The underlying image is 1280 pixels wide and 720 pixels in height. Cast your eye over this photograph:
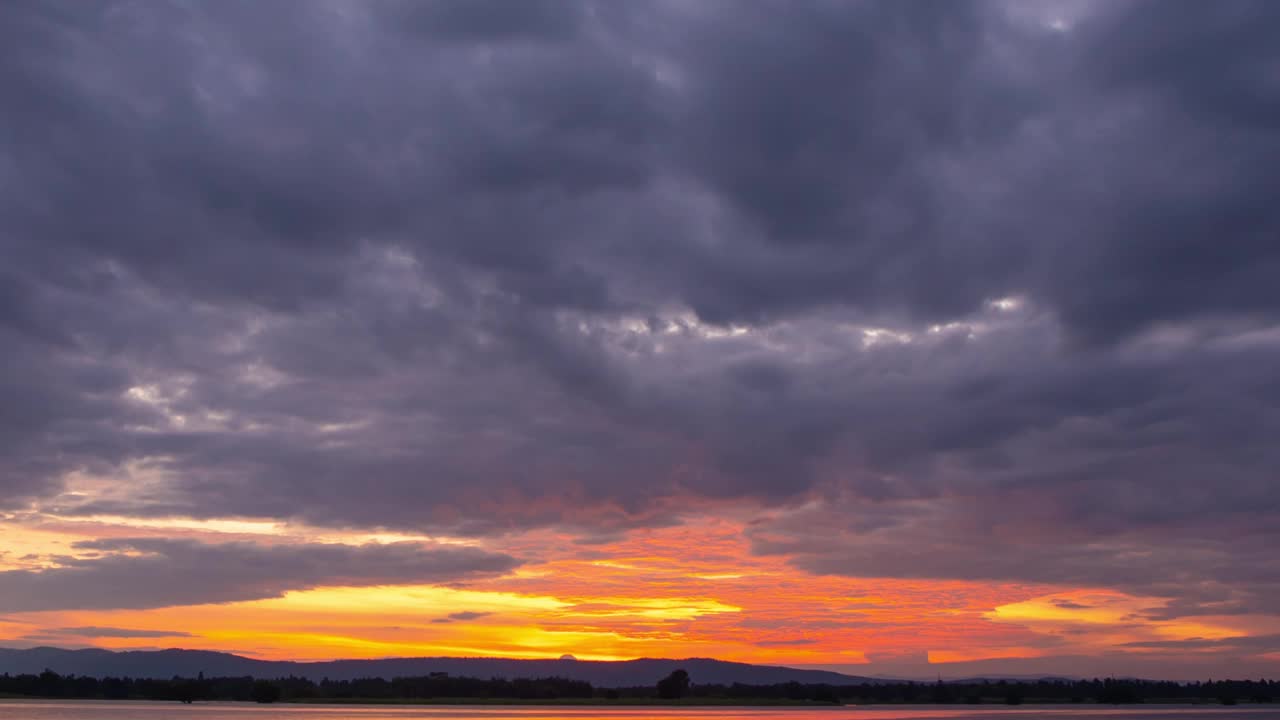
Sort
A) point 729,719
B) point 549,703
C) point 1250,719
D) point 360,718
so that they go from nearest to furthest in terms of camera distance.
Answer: point 729,719 < point 360,718 < point 1250,719 < point 549,703

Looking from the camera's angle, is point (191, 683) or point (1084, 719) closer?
point (1084, 719)

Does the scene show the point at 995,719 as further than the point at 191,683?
No

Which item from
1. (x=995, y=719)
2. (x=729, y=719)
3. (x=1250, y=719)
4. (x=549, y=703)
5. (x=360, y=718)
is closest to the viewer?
(x=729, y=719)

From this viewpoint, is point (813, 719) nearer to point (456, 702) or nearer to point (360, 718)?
point (360, 718)

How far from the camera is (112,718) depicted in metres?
90.4

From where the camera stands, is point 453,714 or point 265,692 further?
point 265,692

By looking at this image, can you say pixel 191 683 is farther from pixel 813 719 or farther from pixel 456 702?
pixel 813 719

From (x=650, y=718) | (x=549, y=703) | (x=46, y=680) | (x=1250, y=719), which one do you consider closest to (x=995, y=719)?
(x=1250, y=719)

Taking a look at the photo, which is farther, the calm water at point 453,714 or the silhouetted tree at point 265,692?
the silhouetted tree at point 265,692

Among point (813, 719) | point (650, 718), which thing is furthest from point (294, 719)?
point (813, 719)

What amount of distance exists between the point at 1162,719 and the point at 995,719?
19972 millimetres

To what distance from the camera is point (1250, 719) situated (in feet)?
336

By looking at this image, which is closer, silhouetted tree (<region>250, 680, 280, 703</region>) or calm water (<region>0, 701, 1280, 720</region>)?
calm water (<region>0, 701, 1280, 720</region>)

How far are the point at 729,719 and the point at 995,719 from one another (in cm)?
4014
